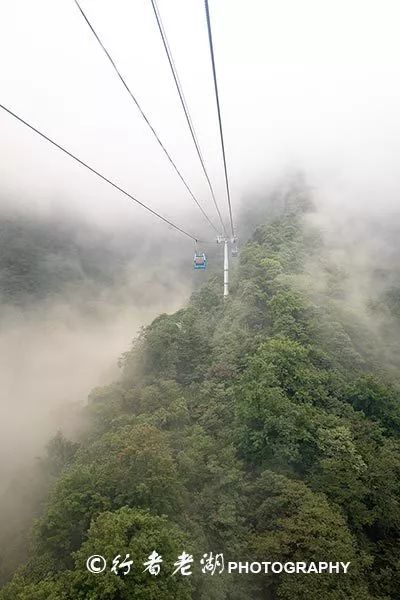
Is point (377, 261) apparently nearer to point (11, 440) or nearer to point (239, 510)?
point (239, 510)

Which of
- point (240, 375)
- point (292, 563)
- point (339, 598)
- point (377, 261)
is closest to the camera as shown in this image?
point (339, 598)

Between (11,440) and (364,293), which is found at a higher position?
(364,293)

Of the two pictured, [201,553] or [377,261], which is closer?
[201,553]

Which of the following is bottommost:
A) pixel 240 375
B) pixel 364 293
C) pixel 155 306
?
pixel 155 306

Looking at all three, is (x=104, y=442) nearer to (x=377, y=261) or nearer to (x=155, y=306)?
(x=377, y=261)

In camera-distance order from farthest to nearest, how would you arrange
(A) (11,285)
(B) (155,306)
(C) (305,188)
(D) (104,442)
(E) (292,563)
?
(A) (11,285), (B) (155,306), (C) (305,188), (D) (104,442), (E) (292,563)

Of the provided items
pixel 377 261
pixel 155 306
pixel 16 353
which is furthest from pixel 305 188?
pixel 16 353
